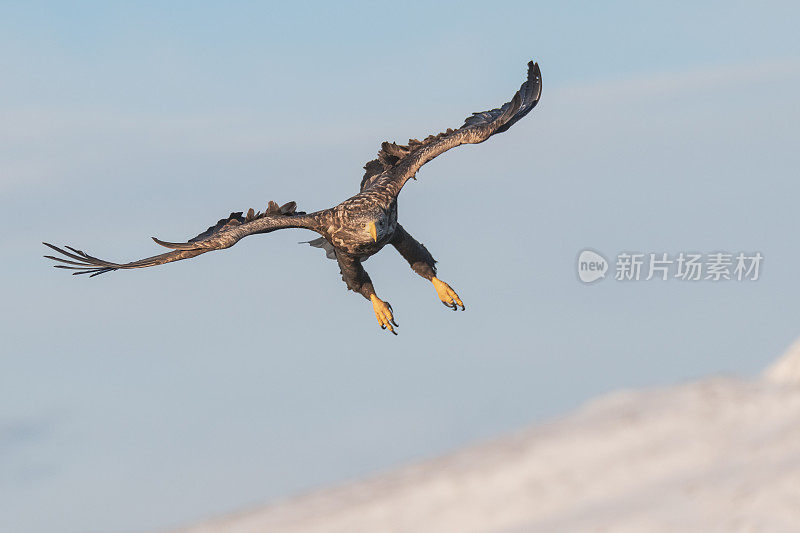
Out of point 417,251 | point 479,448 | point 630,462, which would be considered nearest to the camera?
point 417,251

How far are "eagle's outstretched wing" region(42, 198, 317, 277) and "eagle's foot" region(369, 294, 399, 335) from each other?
1.88 metres

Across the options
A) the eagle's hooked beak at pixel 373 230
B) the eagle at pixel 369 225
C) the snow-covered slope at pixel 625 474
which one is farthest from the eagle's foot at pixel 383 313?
the snow-covered slope at pixel 625 474

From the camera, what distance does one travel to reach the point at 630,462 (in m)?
25.4

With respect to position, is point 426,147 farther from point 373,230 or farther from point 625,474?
point 625,474

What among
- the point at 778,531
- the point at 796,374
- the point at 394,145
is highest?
the point at 394,145

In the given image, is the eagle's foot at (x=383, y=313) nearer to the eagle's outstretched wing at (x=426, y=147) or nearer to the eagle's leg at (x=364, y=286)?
the eagle's leg at (x=364, y=286)

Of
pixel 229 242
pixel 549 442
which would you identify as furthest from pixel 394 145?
pixel 549 442

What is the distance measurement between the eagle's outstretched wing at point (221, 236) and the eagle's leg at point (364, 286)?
3.42ft

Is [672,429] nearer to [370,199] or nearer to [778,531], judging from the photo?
[778,531]

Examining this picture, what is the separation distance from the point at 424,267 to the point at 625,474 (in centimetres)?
605

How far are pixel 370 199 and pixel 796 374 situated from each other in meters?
12.6

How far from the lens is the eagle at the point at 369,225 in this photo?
21453 millimetres

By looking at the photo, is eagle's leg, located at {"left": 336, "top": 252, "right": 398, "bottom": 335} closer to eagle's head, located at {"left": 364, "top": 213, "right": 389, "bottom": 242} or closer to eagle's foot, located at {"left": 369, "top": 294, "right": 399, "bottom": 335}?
eagle's foot, located at {"left": 369, "top": 294, "right": 399, "bottom": 335}

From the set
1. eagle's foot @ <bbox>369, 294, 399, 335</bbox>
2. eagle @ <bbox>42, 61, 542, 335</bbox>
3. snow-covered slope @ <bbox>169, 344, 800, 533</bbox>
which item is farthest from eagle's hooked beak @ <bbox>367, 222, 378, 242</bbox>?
snow-covered slope @ <bbox>169, 344, 800, 533</bbox>
